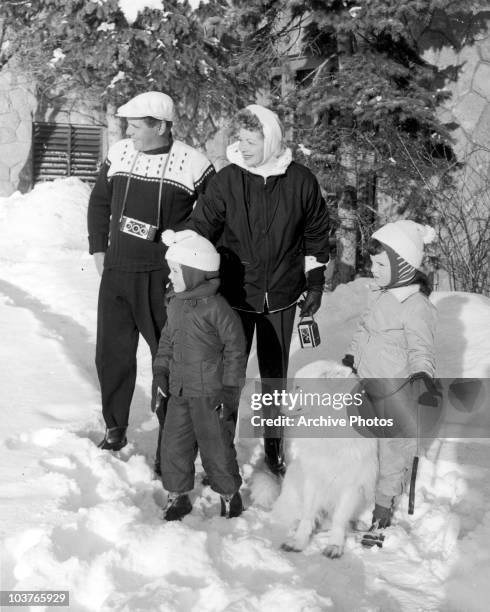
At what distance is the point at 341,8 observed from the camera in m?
8.32

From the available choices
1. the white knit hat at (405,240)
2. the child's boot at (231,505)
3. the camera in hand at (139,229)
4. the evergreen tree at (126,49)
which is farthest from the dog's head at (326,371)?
the evergreen tree at (126,49)

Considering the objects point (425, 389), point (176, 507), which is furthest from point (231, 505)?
point (425, 389)

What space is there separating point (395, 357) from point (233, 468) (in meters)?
0.92

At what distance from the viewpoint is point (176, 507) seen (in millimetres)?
3615

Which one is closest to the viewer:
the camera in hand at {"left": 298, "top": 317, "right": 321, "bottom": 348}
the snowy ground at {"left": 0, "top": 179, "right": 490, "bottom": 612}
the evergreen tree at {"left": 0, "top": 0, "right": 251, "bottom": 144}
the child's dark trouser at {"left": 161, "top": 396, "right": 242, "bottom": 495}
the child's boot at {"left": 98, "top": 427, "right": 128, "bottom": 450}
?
the snowy ground at {"left": 0, "top": 179, "right": 490, "bottom": 612}

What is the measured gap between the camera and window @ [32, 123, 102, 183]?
44.2 ft

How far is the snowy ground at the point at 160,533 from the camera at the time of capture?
9.12ft

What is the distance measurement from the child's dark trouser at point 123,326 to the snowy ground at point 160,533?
0.88 ft

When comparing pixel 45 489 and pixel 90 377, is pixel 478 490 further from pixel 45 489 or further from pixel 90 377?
pixel 90 377

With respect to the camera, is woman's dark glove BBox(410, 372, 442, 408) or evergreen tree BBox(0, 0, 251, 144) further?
evergreen tree BBox(0, 0, 251, 144)

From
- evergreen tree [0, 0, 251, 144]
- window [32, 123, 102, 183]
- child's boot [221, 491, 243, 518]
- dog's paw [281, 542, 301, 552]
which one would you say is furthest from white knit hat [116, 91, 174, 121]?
window [32, 123, 102, 183]

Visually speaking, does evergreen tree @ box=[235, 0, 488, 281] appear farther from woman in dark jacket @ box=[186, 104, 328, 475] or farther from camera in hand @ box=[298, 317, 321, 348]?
camera in hand @ box=[298, 317, 321, 348]

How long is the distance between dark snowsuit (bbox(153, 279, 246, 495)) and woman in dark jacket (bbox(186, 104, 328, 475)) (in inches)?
13.1

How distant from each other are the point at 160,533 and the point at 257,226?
1.53 m
